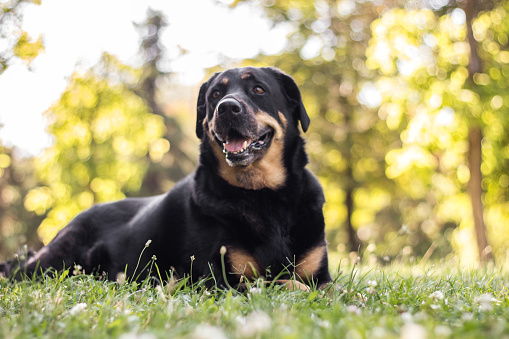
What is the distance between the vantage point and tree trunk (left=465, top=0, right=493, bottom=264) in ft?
28.0

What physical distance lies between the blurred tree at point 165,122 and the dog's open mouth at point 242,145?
1220cm

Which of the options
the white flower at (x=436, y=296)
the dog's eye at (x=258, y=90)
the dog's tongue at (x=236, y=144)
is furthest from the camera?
the dog's eye at (x=258, y=90)

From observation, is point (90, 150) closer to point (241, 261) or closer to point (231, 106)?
point (231, 106)

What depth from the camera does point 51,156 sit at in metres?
13.9

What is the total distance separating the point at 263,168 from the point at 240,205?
41 cm

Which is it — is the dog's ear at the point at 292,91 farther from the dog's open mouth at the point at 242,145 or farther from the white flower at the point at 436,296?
the white flower at the point at 436,296


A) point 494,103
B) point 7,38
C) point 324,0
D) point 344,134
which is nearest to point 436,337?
point 7,38

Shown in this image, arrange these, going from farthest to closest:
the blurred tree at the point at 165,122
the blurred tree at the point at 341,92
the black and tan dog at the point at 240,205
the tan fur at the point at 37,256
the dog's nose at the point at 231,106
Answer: the blurred tree at the point at 165,122 → the blurred tree at the point at 341,92 → the tan fur at the point at 37,256 → the dog's nose at the point at 231,106 → the black and tan dog at the point at 240,205

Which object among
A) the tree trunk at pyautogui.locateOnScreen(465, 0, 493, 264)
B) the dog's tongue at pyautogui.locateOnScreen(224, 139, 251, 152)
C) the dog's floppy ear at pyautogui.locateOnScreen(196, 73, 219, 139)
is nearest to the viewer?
the dog's tongue at pyautogui.locateOnScreen(224, 139, 251, 152)

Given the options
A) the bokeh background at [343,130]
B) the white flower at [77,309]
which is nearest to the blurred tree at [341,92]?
the bokeh background at [343,130]

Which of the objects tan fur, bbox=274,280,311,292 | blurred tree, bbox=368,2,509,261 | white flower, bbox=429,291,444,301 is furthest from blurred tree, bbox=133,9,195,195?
white flower, bbox=429,291,444,301

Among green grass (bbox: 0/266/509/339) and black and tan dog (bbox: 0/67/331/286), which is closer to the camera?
green grass (bbox: 0/266/509/339)

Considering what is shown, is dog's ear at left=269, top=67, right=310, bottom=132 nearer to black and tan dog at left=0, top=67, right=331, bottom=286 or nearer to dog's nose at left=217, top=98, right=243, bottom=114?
black and tan dog at left=0, top=67, right=331, bottom=286

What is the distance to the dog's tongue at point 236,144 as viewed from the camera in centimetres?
337
